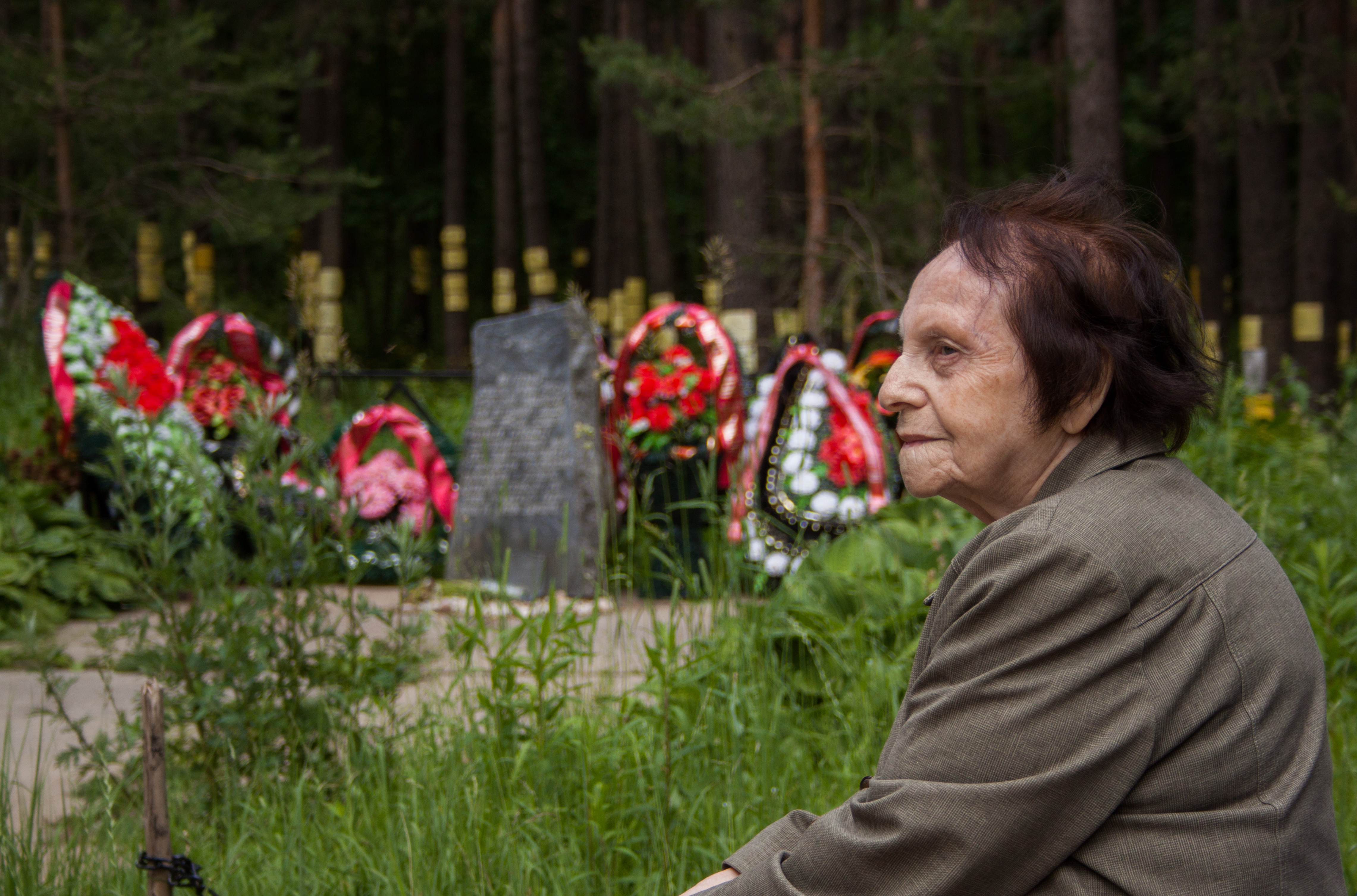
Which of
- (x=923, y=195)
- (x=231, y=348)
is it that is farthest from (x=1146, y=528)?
(x=923, y=195)

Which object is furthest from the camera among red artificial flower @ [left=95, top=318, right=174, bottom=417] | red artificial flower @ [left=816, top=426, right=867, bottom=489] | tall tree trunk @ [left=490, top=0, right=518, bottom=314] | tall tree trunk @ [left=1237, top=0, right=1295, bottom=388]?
tall tree trunk @ [left=490, top=0, right=518, bottom=314]

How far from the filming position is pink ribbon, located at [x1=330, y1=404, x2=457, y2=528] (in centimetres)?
705

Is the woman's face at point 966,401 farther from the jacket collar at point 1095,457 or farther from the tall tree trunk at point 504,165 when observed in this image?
the tall tree trunk at point 504,165

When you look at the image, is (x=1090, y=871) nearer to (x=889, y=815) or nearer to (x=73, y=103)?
(x=889, y=815)

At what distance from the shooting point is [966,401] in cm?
131

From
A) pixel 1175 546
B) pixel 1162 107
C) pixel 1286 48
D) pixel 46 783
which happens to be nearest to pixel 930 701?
pixel 1175 546

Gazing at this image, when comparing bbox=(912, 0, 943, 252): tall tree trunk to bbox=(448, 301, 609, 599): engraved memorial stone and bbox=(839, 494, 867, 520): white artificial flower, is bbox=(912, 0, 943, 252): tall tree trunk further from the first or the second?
bbox=(839, 494, 867, 520): white artificial flower

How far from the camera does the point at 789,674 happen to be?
139 inches

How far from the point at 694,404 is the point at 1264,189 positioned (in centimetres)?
908

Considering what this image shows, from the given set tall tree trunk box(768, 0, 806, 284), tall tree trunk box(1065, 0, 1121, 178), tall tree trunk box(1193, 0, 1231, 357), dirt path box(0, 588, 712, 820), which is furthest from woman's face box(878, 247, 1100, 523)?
tall tree trunk box(1193, 0, 1231, 357)

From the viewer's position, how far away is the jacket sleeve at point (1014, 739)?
1069 millimetres

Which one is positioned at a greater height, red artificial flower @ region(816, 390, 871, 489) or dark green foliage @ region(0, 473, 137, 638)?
red artificial flower @ region(816, 390, 871, 489)

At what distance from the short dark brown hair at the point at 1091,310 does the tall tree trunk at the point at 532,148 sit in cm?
1450

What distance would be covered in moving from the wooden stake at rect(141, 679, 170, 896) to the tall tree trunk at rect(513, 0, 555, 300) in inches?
544
